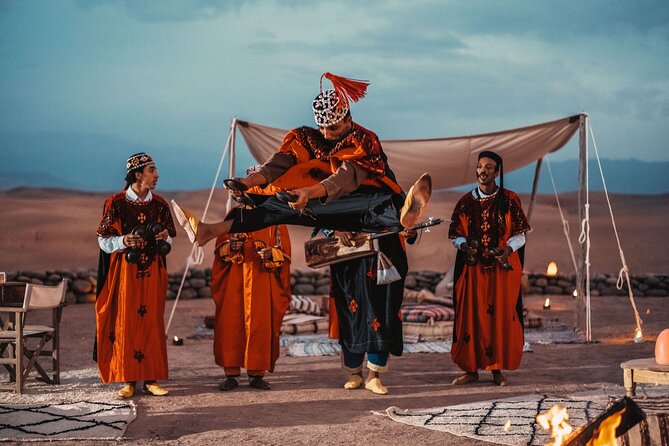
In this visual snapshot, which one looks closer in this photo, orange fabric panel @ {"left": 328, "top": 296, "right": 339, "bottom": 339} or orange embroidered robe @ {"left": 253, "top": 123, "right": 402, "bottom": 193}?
orange embroidered robe @ {"left": 253, "top": 123, "right": 402, "bottom": 193}

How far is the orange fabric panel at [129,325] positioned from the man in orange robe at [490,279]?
2.27m

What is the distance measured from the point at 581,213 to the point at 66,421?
6.14 metres

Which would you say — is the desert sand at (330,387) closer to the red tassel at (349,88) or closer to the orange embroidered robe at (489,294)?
the orange embroidered robe at (489,294)

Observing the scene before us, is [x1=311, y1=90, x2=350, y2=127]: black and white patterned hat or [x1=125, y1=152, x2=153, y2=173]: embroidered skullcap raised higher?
[x1=311, y1=90, x2=350, y2=127]: black and white patterned hat

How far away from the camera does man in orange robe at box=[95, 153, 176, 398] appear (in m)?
5.82

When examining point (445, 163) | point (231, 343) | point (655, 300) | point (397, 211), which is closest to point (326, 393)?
point (231, 343)

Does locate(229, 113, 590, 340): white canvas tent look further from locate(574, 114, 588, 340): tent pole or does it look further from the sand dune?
the sand dune

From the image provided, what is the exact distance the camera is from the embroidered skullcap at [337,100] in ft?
17.4

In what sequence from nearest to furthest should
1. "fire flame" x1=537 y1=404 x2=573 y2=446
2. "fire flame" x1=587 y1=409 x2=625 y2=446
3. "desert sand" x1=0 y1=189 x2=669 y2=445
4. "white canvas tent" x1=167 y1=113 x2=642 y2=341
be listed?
"fire flame" x1=587 y1=409 x2=625 y2=446 < "fire flame" x1=537 y1=404 x2=573 y2=446 < "desert sand" x1=0 y1=189 x2=669 y2=445 < "white canvas tent" x1=167 y1=113 x2=642 y2=341

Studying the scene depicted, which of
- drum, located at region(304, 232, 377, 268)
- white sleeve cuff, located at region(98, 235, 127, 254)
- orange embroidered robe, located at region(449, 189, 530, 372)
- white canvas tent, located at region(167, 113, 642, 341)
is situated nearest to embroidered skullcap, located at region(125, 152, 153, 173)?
white sleeve cuff, located at region(98, 235, 127, 254)

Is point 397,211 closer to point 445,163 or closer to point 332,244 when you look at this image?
point 332,244

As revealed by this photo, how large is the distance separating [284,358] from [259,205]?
3571 millimetres

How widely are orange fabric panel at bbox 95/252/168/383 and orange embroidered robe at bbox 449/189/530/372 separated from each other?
7.42ft

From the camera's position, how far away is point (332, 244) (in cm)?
580
